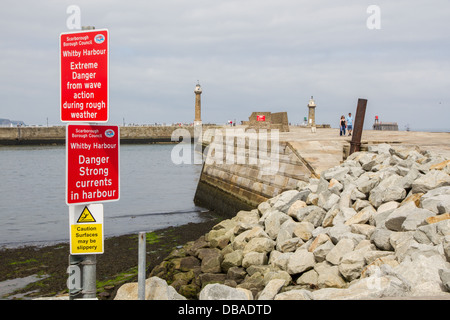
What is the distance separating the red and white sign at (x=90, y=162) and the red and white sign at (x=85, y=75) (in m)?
0.11

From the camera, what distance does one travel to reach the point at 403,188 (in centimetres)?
809

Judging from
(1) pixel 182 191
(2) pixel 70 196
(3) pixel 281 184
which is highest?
(2) pixel 70 196

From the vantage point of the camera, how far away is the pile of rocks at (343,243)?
5270mm

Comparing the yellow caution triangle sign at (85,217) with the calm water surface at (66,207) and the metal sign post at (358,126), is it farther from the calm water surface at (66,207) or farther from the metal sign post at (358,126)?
the calm water surface at (66,207)

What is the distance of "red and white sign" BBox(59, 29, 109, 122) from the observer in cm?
372

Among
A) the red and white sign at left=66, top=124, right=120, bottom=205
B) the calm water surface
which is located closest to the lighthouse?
the calm water surface

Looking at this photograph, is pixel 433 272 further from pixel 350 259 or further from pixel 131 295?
pixel 131 295

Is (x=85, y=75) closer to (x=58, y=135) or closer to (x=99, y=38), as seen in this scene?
(x=99, y=38)

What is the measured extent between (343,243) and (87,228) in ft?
13.9

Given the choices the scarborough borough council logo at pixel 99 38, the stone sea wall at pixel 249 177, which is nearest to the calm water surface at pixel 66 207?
the stone sea wall at pixel 249 177

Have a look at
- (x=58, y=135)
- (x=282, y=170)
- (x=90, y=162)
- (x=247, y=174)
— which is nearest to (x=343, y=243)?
(x=90, y=162)

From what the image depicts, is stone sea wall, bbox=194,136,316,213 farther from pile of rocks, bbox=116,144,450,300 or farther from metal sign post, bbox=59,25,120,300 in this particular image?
metal sign post, bbox=59,25,120,300
